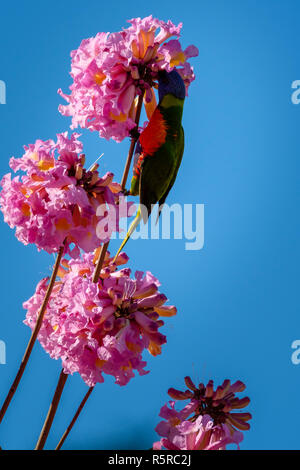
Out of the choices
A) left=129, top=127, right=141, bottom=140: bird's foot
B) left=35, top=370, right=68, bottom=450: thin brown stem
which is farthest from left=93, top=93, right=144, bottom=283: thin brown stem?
left=35, top=370, right=68, bottom=450: thin brown stem

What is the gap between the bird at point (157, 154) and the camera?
955 mm

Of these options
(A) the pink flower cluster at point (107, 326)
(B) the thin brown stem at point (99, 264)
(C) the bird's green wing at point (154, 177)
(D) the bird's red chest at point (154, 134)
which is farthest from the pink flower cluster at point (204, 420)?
(D) the bird's red chest at point (154, 134)

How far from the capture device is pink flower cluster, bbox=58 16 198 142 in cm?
86

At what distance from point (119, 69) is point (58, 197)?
0.91ft

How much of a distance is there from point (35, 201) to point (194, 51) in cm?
43

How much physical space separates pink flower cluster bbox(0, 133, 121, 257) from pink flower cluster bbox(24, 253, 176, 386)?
8cm

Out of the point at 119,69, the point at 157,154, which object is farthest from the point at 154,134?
the point at 119,69

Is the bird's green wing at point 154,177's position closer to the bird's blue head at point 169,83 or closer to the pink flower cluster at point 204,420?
the bird's blue head at point 169,83

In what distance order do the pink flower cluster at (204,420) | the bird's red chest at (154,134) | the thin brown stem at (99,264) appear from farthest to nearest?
1. the bird's red chest at (154,134)
2. the thin brown stem at (99,264)
3. the pink flower cluster at (204,420)

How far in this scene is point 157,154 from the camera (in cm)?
98

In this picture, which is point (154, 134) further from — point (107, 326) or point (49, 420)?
point (49, 420)

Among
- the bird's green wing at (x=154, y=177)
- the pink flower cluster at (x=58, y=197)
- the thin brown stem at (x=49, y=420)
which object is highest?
the bird's green wing at (x=154, y=177)

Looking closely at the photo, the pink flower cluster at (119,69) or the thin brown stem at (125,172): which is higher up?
the pink flower cluster at (119,69)

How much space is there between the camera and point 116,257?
920 mm
